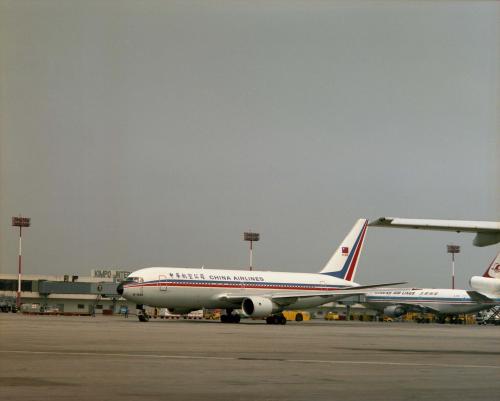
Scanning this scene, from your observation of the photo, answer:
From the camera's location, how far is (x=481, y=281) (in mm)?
31844

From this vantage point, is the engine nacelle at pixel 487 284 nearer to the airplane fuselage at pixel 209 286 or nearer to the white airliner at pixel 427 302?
the airplane fuselage at pixel 209 286

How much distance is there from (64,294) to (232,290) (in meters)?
64.5

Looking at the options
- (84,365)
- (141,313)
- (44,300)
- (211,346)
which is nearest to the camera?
(84,365)

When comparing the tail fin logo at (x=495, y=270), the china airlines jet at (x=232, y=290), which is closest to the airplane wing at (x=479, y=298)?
the china airlines jet at (x=232, y=290)

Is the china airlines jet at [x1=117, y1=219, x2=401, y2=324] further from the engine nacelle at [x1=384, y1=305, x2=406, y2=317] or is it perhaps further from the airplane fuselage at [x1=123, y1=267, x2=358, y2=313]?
the engine nacelle at [x1=384, y1=305, x2=406, y2=317]

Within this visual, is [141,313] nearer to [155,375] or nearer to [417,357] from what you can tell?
[417,357]

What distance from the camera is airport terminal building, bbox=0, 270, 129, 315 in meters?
124

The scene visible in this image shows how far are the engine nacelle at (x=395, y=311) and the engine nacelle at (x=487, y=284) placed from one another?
76370 mm

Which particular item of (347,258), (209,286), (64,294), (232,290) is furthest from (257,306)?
(64,294)

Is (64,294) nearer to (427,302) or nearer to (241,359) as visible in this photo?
(427,302)

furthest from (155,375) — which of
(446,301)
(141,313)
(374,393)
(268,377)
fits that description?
(446,301)

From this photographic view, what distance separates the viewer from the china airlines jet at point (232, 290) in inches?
2709

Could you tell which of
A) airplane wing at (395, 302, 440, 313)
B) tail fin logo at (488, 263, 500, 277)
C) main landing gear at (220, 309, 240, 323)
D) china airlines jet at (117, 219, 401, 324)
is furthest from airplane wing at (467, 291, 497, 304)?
tail fin logo at (488, 263, 500, 277)

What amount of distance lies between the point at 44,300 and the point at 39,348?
109831mm
